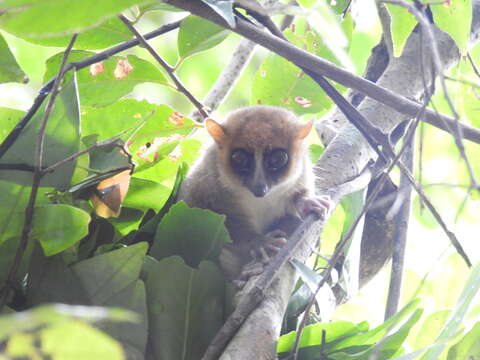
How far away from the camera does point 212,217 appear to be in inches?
101

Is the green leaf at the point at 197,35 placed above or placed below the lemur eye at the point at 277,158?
above

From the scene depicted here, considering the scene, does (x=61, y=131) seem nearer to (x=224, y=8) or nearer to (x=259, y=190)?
(x=224, y=8)

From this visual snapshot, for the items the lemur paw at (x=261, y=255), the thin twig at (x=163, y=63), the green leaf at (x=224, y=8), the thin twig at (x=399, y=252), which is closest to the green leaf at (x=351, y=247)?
the thin twig at (x=399, y=252)

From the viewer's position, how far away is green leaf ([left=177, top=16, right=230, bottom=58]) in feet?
9.29

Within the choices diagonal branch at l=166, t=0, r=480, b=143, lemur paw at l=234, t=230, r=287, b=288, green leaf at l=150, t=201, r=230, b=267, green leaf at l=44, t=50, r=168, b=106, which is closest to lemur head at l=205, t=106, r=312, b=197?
Answer: lemur paw at l=234, t=230, r=287, b=288

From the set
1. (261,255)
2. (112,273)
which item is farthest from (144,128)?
(112,273)

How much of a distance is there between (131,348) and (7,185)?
63 cm

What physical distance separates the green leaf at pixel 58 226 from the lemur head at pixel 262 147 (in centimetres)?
202

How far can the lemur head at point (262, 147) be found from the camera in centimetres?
405

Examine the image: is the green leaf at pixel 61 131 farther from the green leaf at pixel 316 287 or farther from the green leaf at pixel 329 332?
the green leaf at pixel 329 332

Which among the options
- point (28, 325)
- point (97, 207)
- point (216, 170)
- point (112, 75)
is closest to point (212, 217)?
point (97, 207)

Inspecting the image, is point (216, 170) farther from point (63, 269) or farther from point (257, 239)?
point (63, 269)

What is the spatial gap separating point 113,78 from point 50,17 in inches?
67.0

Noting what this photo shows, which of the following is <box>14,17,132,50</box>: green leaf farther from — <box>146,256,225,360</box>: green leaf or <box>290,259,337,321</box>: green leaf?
<box>290,259,337,321</box>: green leaf
